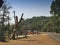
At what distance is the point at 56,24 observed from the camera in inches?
3073

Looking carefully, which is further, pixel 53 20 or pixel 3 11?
pixel 53 20

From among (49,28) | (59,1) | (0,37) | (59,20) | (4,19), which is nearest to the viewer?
(0,37)

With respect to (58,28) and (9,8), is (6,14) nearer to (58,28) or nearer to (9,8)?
(9,8)

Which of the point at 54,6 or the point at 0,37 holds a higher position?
the point at 54,6

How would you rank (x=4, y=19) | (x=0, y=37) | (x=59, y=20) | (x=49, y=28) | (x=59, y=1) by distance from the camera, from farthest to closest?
1. (x=49, y=28)
2. (x=59, y=20)
3. (x=4, y=19)
4. (x=59, y=1)
5. (x=0, y=37)

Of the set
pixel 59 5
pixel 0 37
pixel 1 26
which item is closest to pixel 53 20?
pixel 59 5

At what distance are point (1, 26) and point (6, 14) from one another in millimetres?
4757

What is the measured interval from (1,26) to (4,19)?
3173 millimetres

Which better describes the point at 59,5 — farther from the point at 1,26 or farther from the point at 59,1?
the point at 1,26

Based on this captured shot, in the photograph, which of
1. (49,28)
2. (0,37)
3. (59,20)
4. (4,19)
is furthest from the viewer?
(49,28)

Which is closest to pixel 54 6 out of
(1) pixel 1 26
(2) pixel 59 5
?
(2) pixel 59 5

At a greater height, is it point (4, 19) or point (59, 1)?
point (59, 1)

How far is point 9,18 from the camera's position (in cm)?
5784

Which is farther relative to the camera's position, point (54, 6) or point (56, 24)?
point (56, 24)
